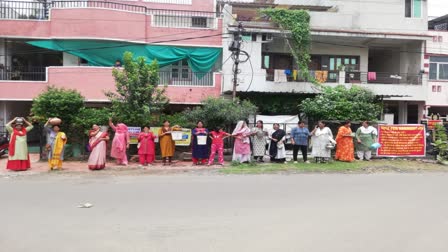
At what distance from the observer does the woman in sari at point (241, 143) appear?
14750mm

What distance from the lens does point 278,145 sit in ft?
49.3

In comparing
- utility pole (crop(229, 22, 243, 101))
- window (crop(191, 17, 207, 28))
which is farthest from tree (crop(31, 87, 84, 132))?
window (crop(191, 17, 207, 28))

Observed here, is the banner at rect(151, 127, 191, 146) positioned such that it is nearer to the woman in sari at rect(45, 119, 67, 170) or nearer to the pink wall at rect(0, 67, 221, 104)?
the woman in sari at rect(45, 119, 67, 170)

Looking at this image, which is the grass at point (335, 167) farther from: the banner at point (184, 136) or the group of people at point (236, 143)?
the banner at point (184, 136)

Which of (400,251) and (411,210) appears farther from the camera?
(411,210)

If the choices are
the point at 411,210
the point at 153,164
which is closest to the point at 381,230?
the point at 411,210

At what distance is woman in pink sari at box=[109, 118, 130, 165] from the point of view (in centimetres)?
1445

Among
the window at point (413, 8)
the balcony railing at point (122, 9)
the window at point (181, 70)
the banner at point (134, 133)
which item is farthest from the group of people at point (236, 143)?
the window at point (413, 8)

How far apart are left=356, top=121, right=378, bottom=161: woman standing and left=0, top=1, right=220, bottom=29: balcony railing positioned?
388 inches

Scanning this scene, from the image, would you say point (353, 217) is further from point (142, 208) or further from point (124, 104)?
point (124, 104)

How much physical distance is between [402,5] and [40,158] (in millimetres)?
20972

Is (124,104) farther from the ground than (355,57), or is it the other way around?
(355,57)

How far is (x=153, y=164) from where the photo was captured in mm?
14828

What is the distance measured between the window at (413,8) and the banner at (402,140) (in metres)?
10.2
